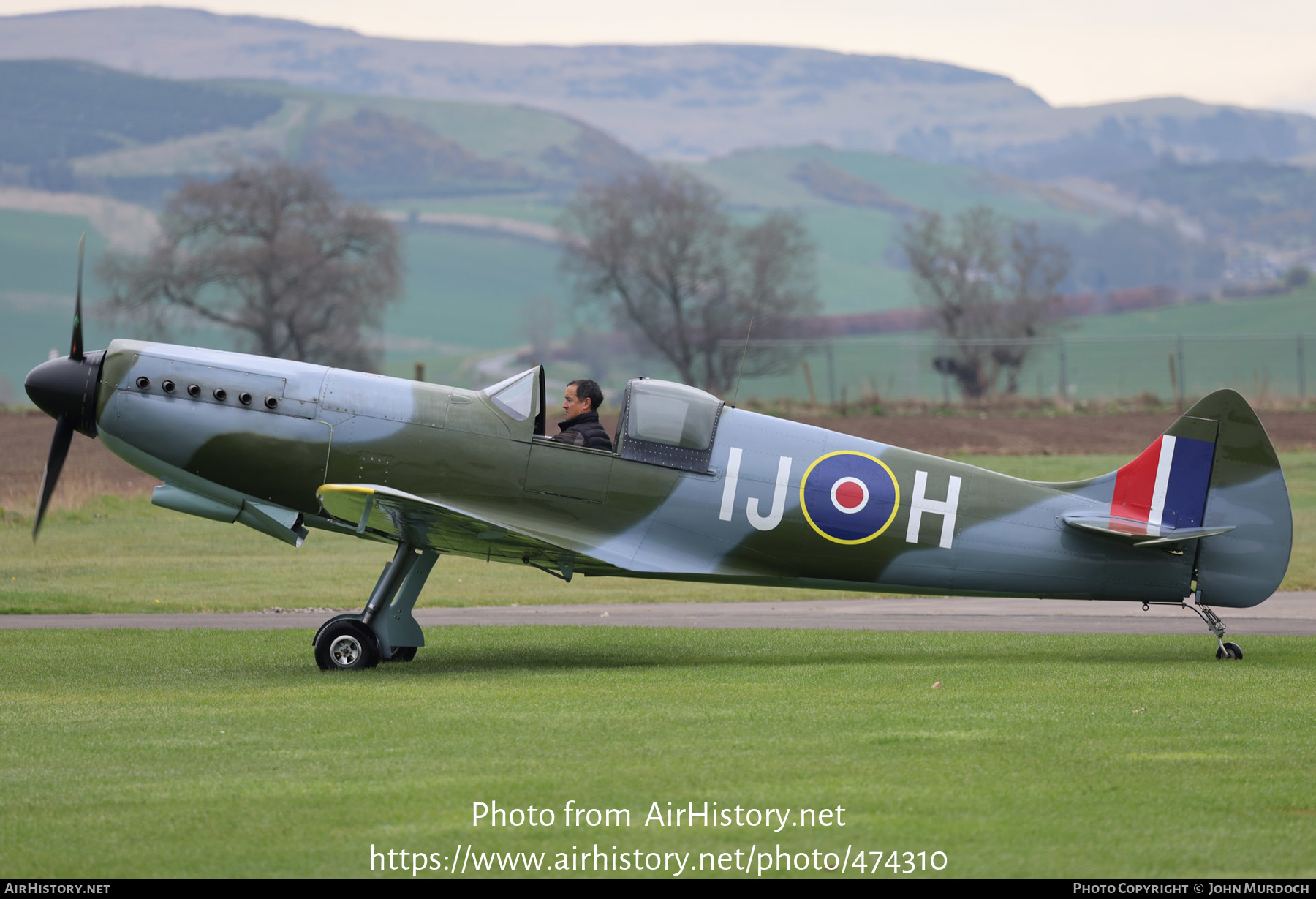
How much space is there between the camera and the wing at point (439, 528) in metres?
9.98

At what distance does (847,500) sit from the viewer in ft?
36.9

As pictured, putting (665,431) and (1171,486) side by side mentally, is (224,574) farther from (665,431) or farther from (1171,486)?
(1171,486)

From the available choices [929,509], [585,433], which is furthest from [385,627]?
[929,509]

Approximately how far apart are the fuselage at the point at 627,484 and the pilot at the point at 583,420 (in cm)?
15

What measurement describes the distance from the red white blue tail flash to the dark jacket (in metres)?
4.36

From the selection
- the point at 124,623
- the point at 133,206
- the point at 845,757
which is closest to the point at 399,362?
the point at 133,206

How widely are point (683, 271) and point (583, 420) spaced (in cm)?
5886

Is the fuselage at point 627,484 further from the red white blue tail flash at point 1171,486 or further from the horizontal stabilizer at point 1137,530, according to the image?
the red white blue tail flash at point 1171,486

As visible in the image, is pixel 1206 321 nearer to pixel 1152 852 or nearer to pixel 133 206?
pixel 1152 852

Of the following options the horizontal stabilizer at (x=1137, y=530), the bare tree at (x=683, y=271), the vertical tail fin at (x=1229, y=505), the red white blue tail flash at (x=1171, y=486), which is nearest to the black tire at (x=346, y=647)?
the horizontal stabilizer at (x=1137, y=530)

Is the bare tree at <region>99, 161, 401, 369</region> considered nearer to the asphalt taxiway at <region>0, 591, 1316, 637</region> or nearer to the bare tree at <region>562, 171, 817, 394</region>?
the bare tree at <region>562, 171, 817, 394</region>

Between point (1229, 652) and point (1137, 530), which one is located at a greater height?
point (1137, 530)
